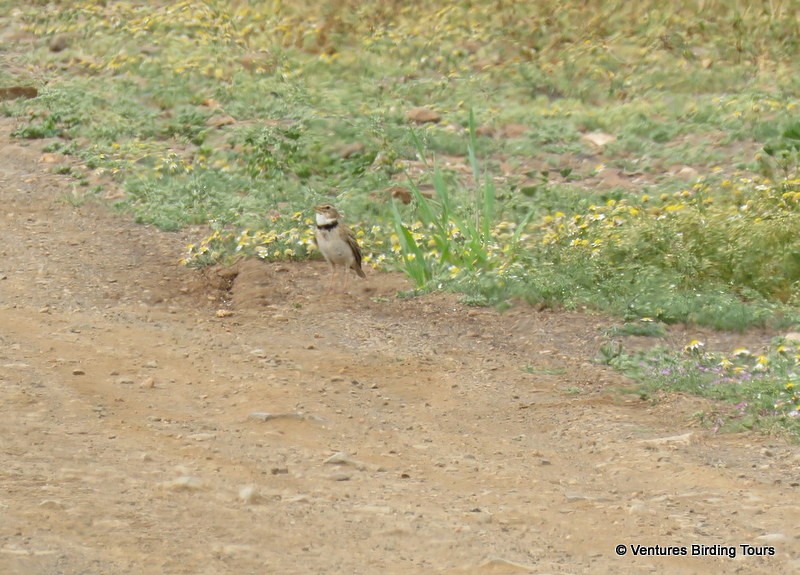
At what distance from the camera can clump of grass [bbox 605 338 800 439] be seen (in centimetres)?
663

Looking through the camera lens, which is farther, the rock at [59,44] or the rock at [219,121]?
the rock at [59,44]

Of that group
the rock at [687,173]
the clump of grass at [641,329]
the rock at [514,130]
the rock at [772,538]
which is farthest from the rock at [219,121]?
the rock at [772,538]

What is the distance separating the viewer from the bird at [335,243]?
8.83m

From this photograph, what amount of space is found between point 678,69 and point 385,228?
4.36 metres

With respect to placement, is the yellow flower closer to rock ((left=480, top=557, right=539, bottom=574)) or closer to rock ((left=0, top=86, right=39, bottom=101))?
rock ((left=480, top=557, right=539, bottom=574))

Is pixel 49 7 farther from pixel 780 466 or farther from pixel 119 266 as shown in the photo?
pixel 780 466

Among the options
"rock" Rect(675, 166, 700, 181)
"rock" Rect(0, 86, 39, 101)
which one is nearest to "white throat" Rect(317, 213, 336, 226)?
"rock" Rect(675, 166, 700, 181)

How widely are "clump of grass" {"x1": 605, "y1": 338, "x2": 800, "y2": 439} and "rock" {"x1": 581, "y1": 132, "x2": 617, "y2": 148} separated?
4.01 metres

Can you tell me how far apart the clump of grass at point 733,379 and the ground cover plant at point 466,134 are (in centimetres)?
49

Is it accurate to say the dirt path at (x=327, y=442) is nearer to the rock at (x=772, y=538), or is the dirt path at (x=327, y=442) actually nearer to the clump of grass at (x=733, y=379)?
the rock at (x=772, y=538)

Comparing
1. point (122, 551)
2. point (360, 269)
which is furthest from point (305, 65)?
point (122, 551)

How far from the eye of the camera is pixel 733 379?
713 centimetres

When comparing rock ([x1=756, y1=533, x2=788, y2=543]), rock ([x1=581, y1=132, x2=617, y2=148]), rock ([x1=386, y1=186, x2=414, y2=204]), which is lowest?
rock ([x1=581, y1=132, x2=617, y2=148])

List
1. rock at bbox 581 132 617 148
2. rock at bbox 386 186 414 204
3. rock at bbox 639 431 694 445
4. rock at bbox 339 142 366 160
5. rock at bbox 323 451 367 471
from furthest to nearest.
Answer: rock at bbox 581 132 617 148 → rock at bbox 339 142 366 160 → rock at bbox 386 186 414 204 → rock at bbox 639 431 694 445 → rock at bbox 323 451 367 471
